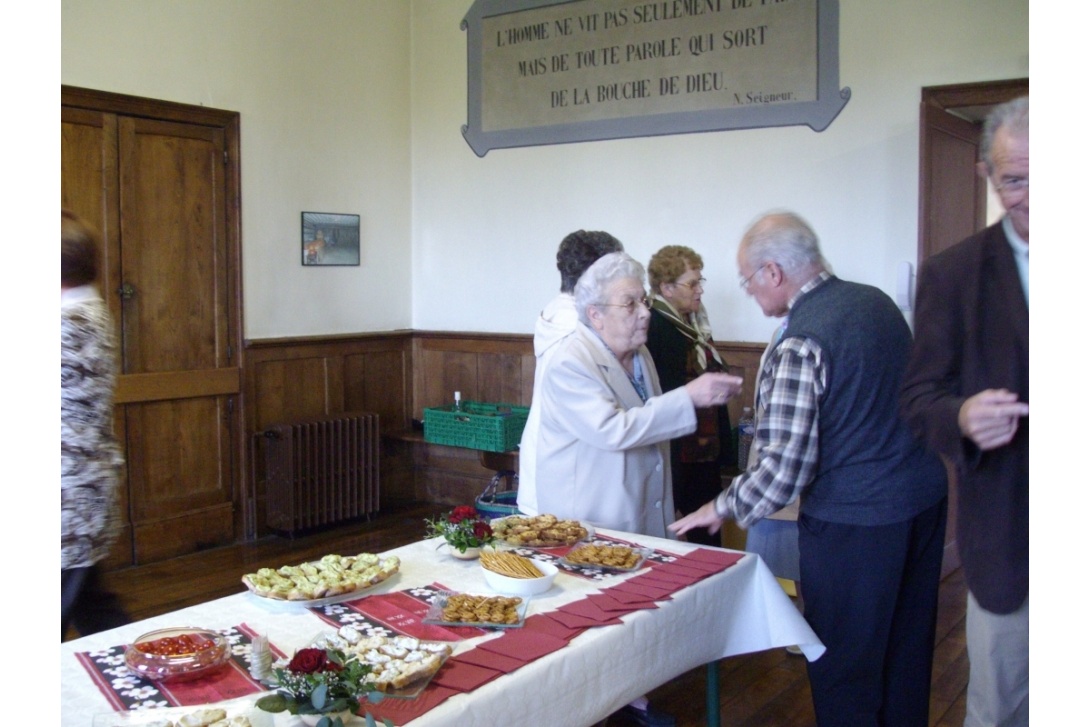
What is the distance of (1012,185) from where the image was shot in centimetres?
151

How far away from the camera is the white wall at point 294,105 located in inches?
208

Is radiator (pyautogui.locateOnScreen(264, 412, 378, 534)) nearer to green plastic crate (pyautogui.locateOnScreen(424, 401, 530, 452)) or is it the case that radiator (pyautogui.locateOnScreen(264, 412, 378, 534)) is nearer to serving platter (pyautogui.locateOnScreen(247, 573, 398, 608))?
green plastic crate (pyautogui.locateOnScreen(424, 401, 530, 452))

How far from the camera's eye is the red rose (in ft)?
5.49

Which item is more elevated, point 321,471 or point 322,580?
point 322,580

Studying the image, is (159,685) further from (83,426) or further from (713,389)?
(713,389)

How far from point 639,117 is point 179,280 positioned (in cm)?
290

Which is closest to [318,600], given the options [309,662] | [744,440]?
[309,662]

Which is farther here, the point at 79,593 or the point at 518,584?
the point at 79,593

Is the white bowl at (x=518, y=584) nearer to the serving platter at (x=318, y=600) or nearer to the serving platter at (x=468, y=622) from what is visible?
the serving platter at (x=468, y=622)

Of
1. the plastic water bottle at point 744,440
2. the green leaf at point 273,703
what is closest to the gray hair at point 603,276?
the green leaf at point 273,703

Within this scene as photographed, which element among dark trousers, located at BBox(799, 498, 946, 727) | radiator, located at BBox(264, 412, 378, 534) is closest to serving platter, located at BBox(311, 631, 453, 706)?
dark trousers, located at BBox(799, 498, 946, 727)

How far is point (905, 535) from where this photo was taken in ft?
7.84

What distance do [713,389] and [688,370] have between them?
3.78 ft

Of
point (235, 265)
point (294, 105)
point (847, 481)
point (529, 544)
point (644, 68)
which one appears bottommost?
point (529, 544)
